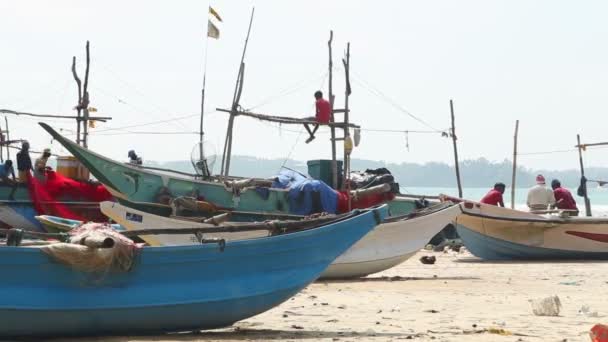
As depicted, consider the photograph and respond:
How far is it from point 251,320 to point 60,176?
10.5 metres

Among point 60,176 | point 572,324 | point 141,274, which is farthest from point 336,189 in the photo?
point 141,274

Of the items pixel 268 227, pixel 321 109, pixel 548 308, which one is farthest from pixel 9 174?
pixel 548 308

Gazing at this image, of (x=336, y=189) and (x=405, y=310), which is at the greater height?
(x=336, y=189)

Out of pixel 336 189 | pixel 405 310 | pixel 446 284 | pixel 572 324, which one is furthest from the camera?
pixel 336 189

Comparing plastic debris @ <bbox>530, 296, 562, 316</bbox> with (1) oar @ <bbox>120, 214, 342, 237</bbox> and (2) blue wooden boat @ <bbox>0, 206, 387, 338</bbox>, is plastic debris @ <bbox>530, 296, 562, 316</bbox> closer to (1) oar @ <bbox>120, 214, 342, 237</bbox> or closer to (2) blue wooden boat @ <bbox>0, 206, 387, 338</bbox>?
(2) blue wooden boat @ <bbox>0, 206, 387, 338</bbox>

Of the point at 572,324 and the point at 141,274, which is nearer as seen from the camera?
the point at 141,274

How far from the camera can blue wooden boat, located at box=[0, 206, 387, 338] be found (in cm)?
914

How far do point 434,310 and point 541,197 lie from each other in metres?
11.7

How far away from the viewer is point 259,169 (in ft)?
479

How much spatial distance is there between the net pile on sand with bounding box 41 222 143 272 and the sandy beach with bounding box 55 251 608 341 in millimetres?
712

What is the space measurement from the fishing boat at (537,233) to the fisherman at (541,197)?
3.27ft

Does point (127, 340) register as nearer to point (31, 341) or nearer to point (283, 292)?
point (31, 341)

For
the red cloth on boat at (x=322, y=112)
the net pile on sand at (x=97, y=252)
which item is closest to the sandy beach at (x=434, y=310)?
the net pile on sand at (x=97, y=252)

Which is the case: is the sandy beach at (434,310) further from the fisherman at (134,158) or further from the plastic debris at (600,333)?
the fisherman at (134,158)
